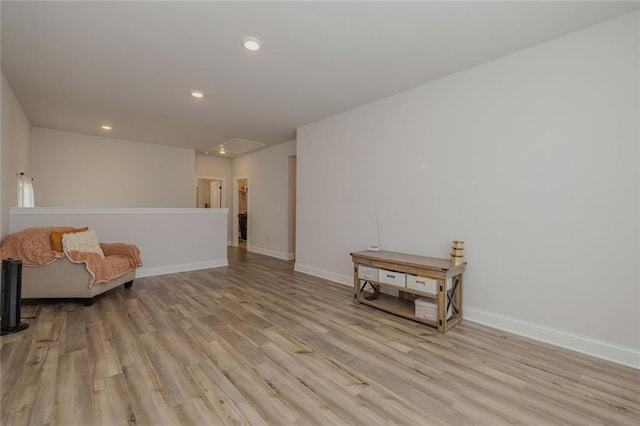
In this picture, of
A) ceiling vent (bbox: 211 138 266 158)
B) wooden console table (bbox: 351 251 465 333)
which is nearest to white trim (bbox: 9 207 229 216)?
ceiling vent (bbox: 211 138 266 158)

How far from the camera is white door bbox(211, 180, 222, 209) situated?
8.21m

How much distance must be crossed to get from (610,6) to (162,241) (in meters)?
5.88

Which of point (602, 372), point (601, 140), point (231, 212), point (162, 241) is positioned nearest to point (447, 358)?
point (602, 372)

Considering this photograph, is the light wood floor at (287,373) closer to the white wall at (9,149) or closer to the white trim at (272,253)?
the white wall at (9,149)

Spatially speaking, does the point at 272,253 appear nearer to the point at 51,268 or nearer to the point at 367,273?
the point at 367,273

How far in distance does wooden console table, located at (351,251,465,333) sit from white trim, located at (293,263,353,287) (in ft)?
2.01

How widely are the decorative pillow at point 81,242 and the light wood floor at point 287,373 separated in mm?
684

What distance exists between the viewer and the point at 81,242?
3.42m

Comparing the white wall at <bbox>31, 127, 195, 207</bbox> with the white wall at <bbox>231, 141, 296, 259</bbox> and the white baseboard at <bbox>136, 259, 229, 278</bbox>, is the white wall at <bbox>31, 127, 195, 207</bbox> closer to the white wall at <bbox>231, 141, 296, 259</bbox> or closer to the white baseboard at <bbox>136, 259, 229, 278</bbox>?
the white wall at <bbox>231, 141, 296, 259</bbox>

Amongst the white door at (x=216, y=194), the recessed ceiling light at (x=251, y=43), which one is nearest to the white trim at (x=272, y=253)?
the white door at (x=216, y=194)

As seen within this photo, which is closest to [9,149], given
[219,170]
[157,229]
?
[157,229]

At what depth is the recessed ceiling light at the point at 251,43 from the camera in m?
2.40

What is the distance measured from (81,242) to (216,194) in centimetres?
523

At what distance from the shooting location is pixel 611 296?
7.18 feet
